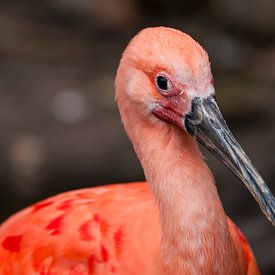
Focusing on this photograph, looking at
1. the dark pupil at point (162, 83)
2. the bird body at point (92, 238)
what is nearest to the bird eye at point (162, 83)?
the dark pupil at point (162, 83)

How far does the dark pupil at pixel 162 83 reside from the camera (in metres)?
3.93

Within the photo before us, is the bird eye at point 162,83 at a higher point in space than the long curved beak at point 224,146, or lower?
higher

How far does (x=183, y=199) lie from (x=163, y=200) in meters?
0.09

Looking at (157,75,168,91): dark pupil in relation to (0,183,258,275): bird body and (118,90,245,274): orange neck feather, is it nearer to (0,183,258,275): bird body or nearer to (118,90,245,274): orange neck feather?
(118,90,245,274): orange neck feather

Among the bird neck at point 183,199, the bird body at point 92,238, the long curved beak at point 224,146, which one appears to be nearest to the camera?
the long curved beak at point 224,146

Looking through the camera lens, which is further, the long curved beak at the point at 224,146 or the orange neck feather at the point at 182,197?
the orange neck feather at the point at 182,197

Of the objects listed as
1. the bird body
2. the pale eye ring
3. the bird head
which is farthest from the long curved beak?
the bird body

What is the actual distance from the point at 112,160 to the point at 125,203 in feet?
6.76

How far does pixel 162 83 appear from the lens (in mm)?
3951

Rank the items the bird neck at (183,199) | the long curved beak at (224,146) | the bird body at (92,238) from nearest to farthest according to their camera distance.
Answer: the long curved beak at (224,146) → the bird neck at (183,199) → the bird body at (92,238)

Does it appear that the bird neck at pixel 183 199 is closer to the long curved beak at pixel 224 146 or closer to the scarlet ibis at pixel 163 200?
the scarlet ibis at pixel 163 200

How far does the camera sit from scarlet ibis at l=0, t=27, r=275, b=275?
3.91 metres

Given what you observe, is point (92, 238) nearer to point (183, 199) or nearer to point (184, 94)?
point (183, 199)

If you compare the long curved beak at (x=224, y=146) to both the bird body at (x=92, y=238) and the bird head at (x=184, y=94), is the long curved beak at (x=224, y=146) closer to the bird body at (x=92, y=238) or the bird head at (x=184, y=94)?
the bird head at (x=184, y=94)
